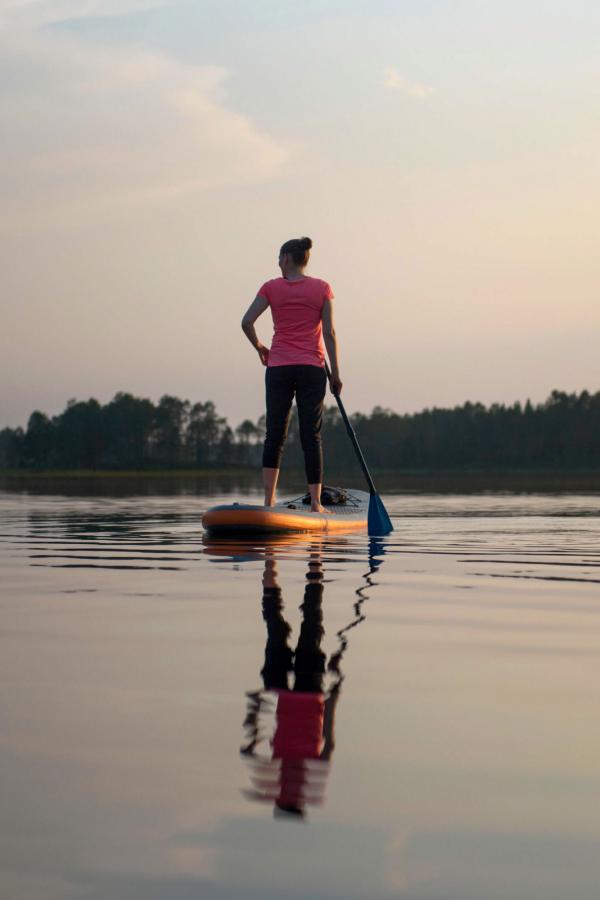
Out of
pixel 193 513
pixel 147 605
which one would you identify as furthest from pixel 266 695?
pixel 193 513

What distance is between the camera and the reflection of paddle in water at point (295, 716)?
7.68 feet

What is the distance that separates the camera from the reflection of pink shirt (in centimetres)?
1009

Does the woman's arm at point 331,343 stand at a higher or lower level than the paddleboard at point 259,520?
higher

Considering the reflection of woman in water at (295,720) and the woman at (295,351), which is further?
the woman at (295,351)

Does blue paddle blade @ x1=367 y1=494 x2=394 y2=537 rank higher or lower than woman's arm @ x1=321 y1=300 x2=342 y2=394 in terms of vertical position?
lower

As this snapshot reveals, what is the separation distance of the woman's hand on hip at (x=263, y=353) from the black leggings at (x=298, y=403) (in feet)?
0.68

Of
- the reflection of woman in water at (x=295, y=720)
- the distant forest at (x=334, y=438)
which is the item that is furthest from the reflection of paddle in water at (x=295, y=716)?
the distant forest at (x=334, y=438)

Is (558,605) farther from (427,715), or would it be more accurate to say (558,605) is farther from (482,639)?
(427,715)

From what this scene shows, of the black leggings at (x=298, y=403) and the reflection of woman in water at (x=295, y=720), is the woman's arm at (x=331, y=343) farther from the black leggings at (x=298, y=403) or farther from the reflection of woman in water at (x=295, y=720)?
the reflection of woman in water at (x=295, y=720)

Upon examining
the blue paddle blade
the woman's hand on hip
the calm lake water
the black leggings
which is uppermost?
the woman's hand on hip

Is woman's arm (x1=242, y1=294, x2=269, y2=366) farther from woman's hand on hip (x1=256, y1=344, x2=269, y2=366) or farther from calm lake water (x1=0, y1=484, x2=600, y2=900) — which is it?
calm lake water (x1=0, y1=484, x2=600, y2=900)

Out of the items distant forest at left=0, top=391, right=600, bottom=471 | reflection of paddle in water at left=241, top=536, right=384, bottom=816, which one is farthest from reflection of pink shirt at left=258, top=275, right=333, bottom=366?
distant forest at left=0, top=391, right=600, bottom=471

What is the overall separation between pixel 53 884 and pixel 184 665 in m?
1.84

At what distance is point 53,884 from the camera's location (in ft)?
6.07
